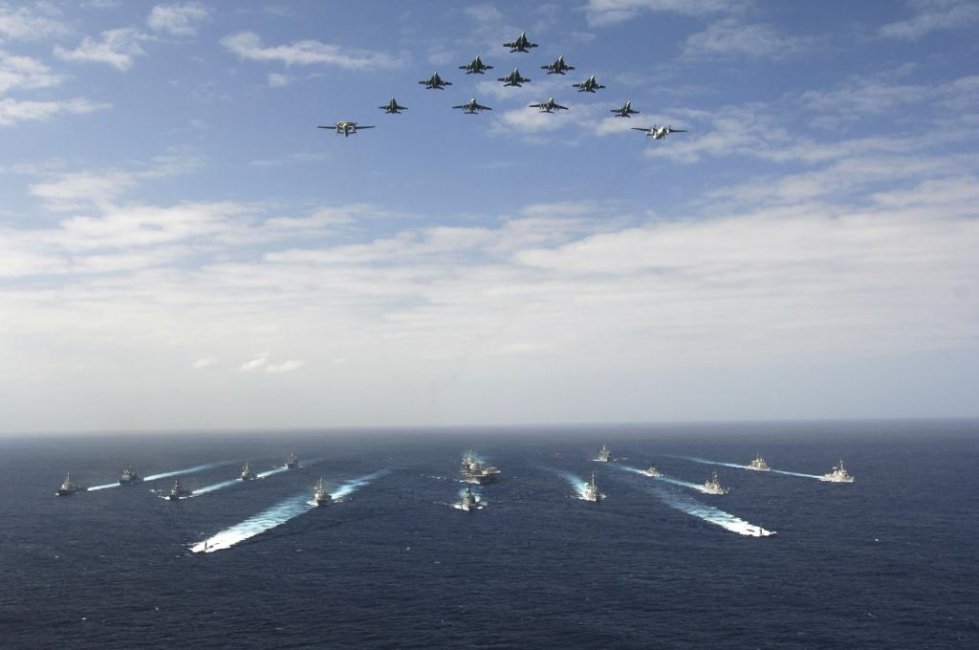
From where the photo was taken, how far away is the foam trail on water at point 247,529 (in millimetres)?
150125

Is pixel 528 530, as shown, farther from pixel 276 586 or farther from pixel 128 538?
pixel 128 538

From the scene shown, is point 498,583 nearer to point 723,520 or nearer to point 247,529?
point 247,529

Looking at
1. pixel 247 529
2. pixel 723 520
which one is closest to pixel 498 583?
pixel 247 529

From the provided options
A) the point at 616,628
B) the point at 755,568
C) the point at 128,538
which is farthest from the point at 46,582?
the point at 755,568

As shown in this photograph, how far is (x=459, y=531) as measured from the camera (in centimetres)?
16850

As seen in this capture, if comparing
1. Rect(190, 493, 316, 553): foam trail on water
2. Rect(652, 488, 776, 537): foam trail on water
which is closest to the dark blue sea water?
Rect(190, 493, 316, 553): foam trail on water

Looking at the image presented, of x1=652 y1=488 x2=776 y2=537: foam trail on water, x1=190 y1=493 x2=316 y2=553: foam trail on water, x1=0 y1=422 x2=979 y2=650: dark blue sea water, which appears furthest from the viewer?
x1=652 y1=488 x2=776 y2=537: foam trail on water

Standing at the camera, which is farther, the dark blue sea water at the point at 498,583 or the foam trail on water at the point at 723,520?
the foam trail on water at the point at 723,520

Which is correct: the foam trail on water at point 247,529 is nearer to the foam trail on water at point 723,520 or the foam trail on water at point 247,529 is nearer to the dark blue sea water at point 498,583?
the dark blue sea water at point 498,583

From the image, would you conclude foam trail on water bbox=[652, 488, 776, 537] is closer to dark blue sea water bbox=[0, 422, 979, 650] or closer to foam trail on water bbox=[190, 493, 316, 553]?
dark blue sea water bbox=[0, 422, 979, 650]

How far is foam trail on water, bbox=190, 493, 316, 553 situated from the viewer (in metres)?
150

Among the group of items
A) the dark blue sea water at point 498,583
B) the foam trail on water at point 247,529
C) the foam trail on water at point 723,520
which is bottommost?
the dark blue sea water at point 498,583

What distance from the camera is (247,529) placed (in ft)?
554

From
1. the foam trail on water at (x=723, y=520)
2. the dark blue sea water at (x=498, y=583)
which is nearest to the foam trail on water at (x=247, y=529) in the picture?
the dark blue sea water at (x=498, y=583)
